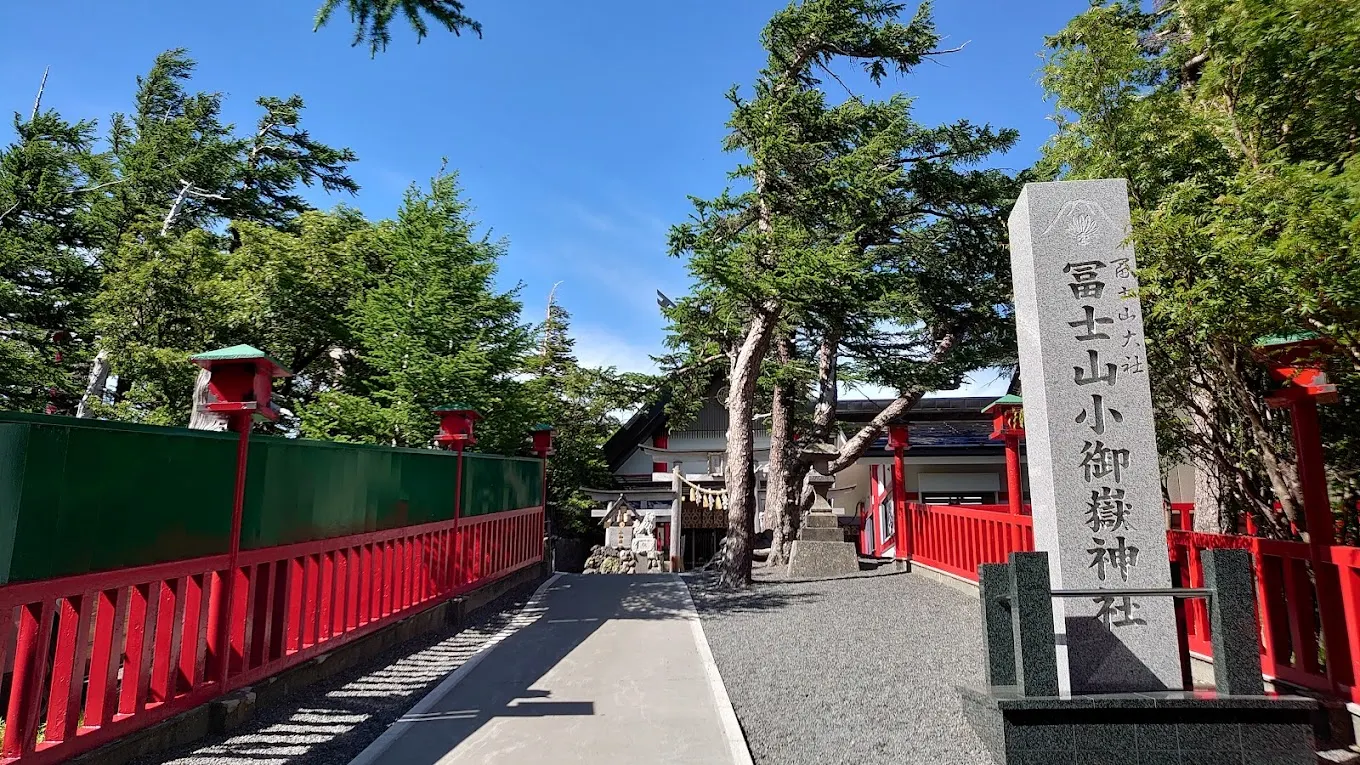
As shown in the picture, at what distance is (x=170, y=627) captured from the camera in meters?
3.69

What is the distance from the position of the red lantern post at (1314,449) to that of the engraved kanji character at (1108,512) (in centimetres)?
98

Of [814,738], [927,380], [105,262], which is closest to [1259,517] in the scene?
[814,738]

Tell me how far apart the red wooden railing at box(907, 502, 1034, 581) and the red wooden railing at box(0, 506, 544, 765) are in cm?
656

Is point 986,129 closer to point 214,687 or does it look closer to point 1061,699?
point 1061,699

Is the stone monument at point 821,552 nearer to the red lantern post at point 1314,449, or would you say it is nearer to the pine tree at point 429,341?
the pine tree at point 429,341

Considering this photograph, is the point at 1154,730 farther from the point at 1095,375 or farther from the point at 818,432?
the point at 818,432

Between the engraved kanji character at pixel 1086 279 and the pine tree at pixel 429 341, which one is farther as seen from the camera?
the pine tree at pixel 429 341

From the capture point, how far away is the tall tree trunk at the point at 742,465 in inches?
406

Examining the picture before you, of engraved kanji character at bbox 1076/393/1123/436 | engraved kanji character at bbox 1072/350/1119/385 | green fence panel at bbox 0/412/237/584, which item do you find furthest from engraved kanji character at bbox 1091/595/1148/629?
green fence panel at bbox 0/412/237/584

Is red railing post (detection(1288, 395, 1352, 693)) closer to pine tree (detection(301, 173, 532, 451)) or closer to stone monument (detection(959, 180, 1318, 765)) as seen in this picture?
stone monument (detection(959, 180, 1318, 765))

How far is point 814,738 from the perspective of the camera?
13.4 ft

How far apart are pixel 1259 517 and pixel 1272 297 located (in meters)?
3.28

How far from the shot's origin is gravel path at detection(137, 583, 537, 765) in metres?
3.69

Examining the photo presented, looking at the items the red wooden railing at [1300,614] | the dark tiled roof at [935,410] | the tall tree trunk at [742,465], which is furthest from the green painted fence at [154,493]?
the dark tiled roof at [935,410]
